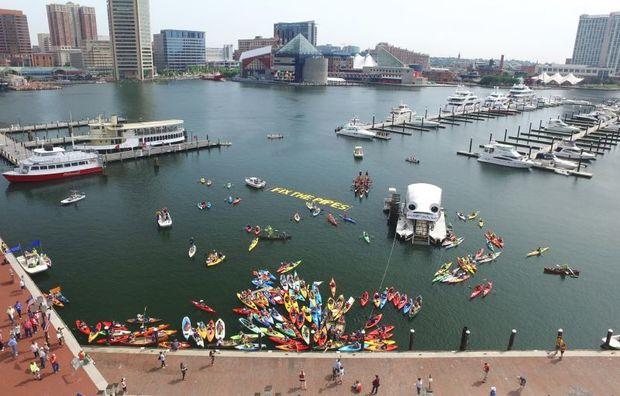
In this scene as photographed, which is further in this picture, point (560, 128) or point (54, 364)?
point (560, 128)

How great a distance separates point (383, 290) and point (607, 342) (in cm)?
2129

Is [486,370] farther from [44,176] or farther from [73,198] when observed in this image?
[44,176]

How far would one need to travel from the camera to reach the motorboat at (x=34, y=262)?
49875mm

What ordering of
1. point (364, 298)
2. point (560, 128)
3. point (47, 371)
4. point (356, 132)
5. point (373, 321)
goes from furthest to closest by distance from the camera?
point (560, 128) < point (356, 132) < point (364, 298) < point (373, 321) < point (47, 371)

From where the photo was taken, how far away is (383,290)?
49.5 metres

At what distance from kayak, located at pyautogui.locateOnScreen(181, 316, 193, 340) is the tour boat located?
2396 inches

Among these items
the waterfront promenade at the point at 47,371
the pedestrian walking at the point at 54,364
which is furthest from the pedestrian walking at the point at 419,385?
the pedestrian walking at the point at 54,364

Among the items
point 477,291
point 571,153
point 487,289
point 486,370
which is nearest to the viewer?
point 486,370

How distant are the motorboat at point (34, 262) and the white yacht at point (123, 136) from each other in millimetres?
54361

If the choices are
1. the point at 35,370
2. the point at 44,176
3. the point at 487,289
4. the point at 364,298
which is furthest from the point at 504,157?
the point at 35,370

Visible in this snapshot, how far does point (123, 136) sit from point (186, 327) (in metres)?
77.9

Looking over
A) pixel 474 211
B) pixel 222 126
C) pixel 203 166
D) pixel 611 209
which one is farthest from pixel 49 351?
pixel 222 126

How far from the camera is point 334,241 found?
61625 mm

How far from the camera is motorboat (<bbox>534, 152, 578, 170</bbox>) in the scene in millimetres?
105506
